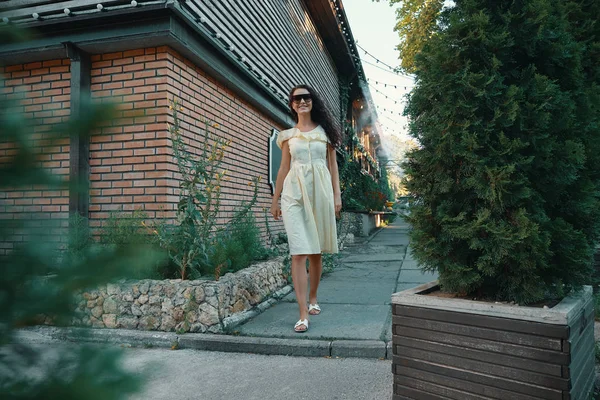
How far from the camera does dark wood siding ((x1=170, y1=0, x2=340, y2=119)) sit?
547 cm

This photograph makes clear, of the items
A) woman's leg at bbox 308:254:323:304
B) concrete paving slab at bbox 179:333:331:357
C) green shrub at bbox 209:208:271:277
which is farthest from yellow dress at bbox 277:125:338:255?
green shrub at bbox 209:208:271:277

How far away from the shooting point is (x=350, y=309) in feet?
13.3

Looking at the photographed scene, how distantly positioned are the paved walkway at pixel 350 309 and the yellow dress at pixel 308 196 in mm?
624

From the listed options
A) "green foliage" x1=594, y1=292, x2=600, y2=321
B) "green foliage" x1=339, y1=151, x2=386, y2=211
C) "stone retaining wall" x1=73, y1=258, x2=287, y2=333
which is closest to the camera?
"stone retaining wall" x1=73, y1=258, x2=287, y2=333

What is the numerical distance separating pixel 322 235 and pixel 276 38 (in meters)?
5.63

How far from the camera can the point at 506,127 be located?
77.4 inches

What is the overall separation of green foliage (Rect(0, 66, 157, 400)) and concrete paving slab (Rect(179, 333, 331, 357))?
8.84 feet

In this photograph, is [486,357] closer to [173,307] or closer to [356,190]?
[173,307]

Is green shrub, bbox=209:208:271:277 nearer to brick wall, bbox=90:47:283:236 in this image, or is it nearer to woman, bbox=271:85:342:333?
brick wall, bbox=90:47:283:236

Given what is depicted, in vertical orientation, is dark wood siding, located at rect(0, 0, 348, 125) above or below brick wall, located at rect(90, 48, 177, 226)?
above

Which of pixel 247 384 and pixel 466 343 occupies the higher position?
pixel 466 343

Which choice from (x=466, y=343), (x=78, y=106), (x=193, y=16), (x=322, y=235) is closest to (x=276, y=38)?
(x=193, y=16)

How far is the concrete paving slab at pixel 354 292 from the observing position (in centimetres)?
442

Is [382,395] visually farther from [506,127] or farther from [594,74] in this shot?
[594,74]
